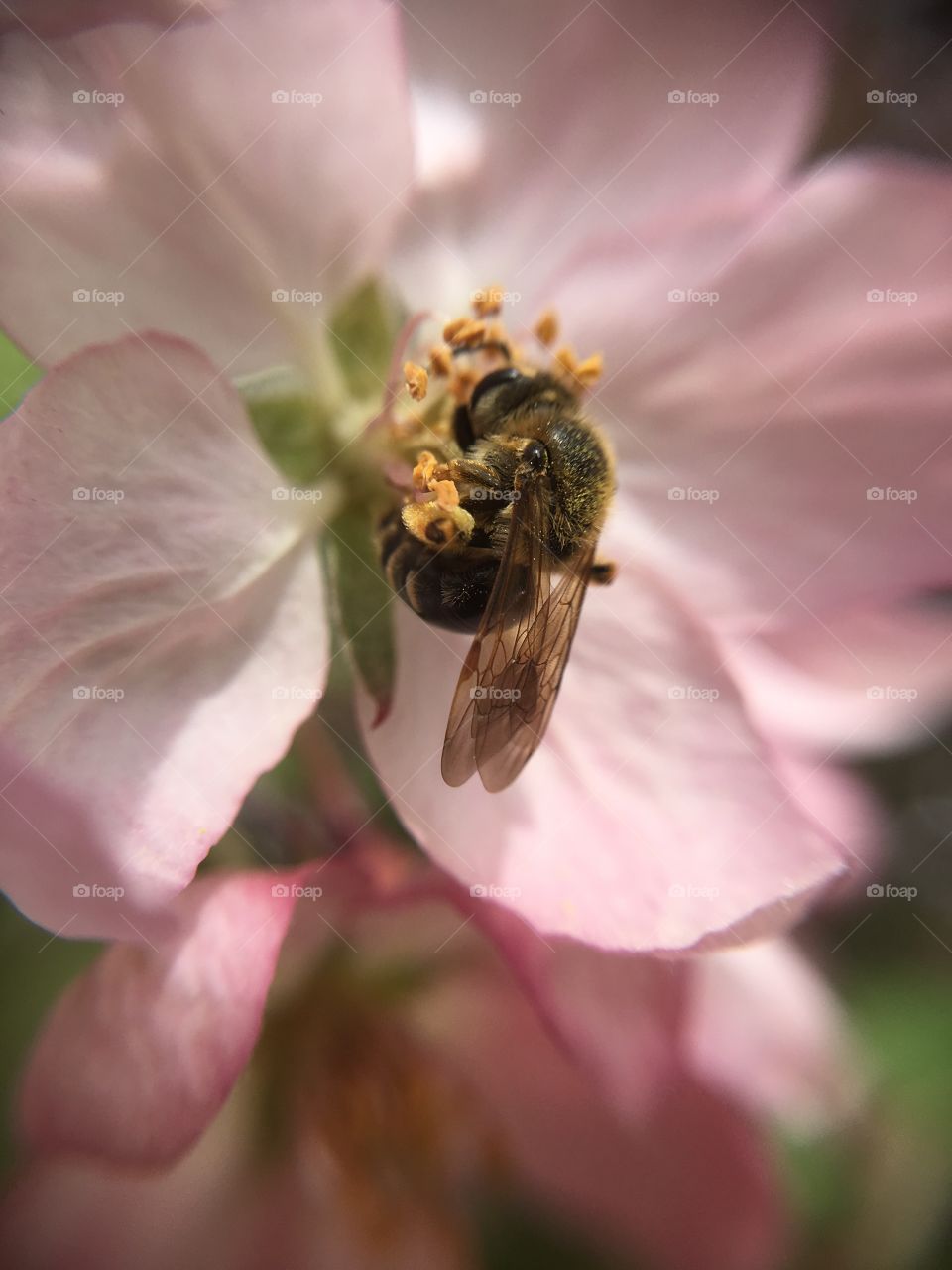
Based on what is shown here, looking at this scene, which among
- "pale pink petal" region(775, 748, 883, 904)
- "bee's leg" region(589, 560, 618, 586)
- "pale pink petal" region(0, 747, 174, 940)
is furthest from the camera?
"pale pink petal" region(775, 748, 883, 904)

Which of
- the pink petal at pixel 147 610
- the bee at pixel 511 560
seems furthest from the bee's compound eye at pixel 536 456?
the pink petal at pixel 147 610

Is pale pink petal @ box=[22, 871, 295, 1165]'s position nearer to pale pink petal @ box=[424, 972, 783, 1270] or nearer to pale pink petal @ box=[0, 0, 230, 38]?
pale pink petal @ box=[424, 972, 783, 1270]

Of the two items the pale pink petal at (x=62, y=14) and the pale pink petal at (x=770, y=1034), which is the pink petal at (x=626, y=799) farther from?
the pale pink petal at (x=62, y=14)

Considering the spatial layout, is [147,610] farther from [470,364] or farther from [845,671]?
[845,671]

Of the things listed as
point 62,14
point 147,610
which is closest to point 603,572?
point 147,610

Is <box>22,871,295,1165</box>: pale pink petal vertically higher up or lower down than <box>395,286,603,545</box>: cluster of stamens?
lower down

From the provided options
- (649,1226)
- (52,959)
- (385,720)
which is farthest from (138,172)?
(649,1226)

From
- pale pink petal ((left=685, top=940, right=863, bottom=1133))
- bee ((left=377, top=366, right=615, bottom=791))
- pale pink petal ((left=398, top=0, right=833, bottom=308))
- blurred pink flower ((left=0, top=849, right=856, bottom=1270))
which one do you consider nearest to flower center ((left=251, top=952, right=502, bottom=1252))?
blurred pink flower ((left=0, top=849, right=856, bottom=1270))
